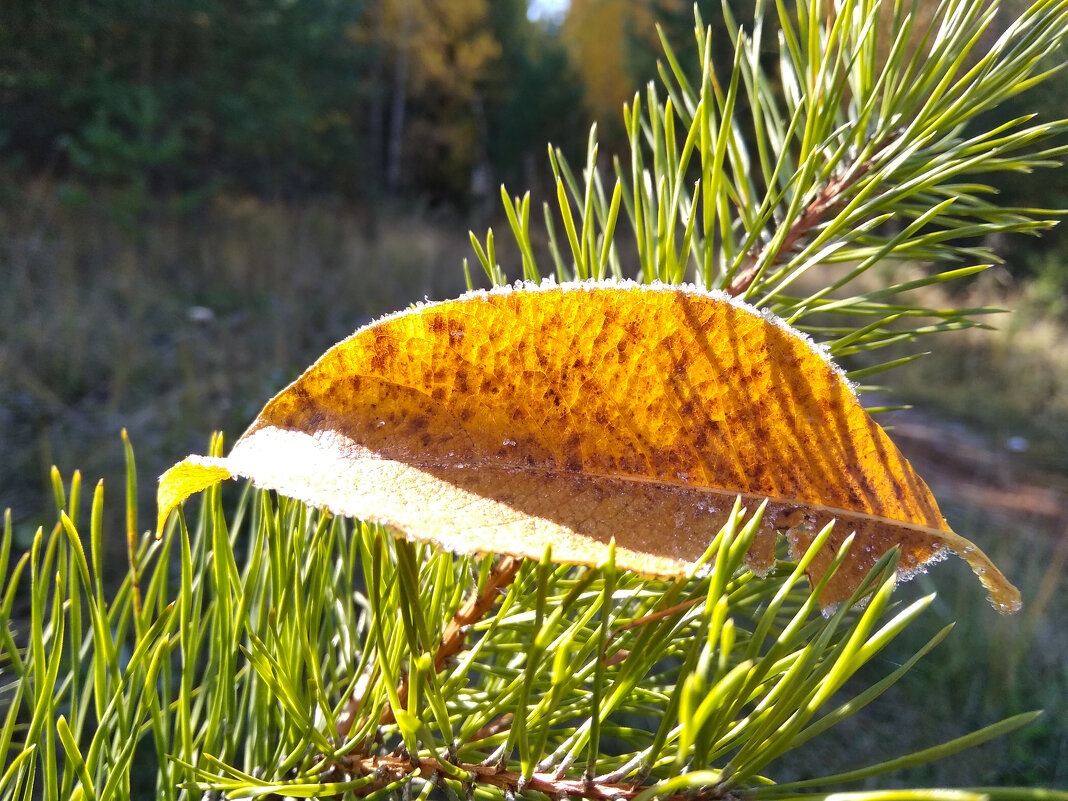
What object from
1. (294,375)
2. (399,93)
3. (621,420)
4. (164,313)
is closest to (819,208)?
(621,420)

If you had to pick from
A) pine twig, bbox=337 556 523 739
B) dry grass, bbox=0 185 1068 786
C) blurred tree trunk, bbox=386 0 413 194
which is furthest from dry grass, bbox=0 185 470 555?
blurred tree trunk, bbox=386 0 413 194

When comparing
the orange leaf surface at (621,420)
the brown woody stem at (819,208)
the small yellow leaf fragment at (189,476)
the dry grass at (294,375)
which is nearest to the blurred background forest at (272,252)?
the dry grass at (294,375)

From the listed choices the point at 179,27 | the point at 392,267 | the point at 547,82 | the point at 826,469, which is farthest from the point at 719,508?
the point at 547,82

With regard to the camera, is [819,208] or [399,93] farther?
[399,93]

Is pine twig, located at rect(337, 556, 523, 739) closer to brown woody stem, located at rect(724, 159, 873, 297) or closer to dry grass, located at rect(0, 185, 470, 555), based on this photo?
brown woody stem, located at rect(724, 159, 873, 297)

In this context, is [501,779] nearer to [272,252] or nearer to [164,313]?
[164,313]

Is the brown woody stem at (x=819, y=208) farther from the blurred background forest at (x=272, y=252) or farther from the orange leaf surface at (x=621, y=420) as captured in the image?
the blurred background forest at (x=272, y=252)

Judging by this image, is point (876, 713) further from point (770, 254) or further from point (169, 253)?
point (169, 253)
